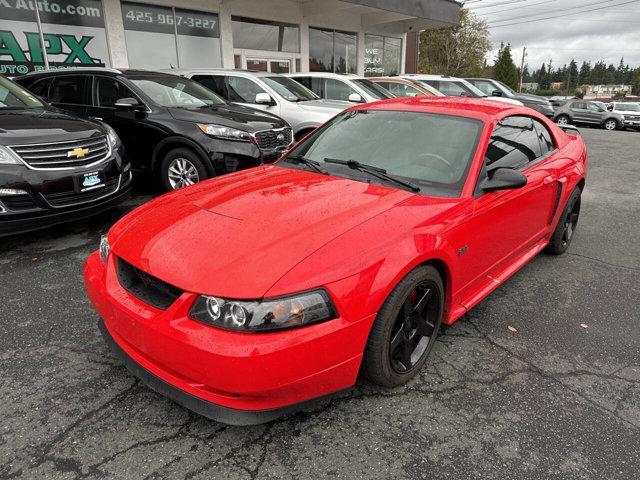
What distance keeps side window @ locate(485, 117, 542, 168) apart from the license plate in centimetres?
367

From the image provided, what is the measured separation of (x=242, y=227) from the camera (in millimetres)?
2363

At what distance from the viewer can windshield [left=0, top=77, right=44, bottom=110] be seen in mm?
5094

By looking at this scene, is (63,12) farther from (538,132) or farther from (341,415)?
(341,415)

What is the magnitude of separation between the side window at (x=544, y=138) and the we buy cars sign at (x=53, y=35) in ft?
33.1

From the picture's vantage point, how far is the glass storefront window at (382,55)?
19297 mm

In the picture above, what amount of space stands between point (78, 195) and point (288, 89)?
5175 millimetres

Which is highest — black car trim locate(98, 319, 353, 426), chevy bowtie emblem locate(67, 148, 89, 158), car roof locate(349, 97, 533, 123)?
car roof locate(349, 97, 533, 123)

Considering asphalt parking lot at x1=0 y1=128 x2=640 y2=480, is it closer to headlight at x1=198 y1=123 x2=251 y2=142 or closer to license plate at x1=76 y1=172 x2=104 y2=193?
license plate at x1=76 y1=172 x2=104 y2=193

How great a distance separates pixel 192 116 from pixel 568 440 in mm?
5238

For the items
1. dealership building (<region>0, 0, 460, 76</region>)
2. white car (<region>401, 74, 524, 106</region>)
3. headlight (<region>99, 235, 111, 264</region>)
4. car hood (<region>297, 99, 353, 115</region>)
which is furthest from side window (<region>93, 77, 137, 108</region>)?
white car (<region>401, 74, 524, 106</region>)

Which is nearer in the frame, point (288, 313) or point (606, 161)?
point (288, 313)

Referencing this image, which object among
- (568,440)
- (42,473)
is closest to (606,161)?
(568,440)

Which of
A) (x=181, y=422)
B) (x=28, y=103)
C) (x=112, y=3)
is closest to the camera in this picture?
(x=181, y=422)

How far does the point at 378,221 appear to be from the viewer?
2.40m
